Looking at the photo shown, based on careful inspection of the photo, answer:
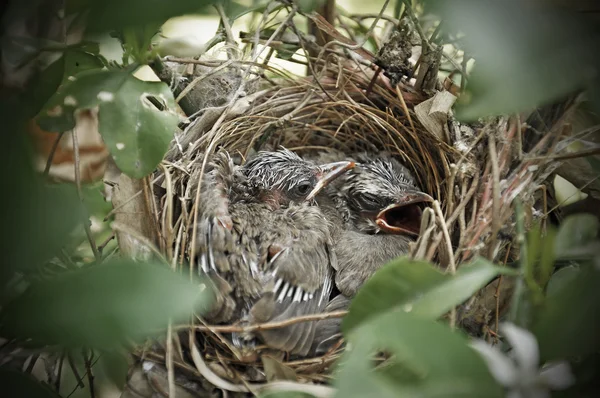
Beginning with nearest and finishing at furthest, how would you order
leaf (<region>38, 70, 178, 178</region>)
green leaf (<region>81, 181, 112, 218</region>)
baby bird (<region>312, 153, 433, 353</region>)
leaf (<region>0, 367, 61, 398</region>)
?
leaf (<region>0, 367, 61, 398</region>)
leaf (<region>38, 70, 178, 178</region>)
green leaf (<region>81, 181, 112, 218</region>)
baby bird (<region>312, 153, 433, 353</region>)

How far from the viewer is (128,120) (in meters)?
0.80

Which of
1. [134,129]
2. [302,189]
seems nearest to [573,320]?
[134,129]

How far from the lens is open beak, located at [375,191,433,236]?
1.57 m

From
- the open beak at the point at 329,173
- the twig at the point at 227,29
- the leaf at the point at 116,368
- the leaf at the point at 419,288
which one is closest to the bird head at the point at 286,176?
the open beak at the point at 329,173

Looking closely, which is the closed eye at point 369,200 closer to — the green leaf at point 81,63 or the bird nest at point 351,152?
the bird nest at point 351,152

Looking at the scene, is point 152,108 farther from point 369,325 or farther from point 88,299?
point 369,325

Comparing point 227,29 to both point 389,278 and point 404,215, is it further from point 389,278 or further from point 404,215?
point 389,278

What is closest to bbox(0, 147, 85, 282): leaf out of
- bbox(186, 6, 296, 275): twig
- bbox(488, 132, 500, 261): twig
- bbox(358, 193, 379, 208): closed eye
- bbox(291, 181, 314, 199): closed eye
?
bbox(186, 6, 296, 275): twig

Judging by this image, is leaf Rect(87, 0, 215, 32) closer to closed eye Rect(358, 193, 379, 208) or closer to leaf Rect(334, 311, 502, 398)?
leaf Rect(334, 311, 502, 398)

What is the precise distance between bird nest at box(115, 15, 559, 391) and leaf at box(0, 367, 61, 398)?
32 cm

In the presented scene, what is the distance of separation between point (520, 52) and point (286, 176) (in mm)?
1160

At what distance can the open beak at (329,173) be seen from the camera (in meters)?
1.59

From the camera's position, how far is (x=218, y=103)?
5.09 feet

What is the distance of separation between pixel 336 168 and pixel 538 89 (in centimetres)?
120
